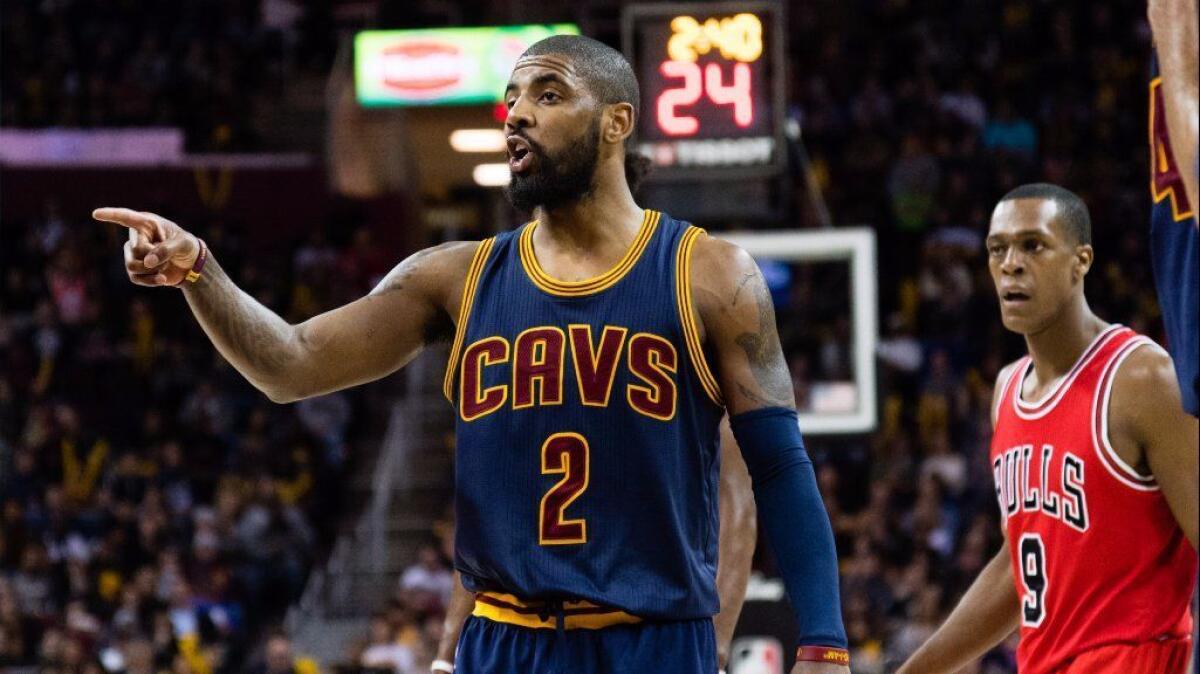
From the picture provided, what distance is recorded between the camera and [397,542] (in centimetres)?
1700

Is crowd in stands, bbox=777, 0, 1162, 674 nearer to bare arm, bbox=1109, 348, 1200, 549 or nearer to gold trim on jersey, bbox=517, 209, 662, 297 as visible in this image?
bare arm, bbox=1109, 348, 1200, 549

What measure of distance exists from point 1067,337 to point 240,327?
90.1 inches

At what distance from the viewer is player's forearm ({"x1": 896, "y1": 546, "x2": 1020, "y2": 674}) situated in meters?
4.96

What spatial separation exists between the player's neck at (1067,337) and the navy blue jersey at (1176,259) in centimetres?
166

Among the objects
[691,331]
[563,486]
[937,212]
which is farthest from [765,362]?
[937,212]

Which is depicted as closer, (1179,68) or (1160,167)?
(1179,68)

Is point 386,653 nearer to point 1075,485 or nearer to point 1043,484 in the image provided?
point 1043,484

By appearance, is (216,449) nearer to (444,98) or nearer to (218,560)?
(218,560)

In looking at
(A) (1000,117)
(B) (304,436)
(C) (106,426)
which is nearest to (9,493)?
(C) (106,426)

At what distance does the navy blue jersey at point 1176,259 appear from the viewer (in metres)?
3.06

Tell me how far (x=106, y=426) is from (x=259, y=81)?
5890 millimetres

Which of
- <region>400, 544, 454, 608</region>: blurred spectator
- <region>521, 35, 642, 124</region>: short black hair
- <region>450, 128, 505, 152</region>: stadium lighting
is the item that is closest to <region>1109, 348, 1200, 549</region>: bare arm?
<region>521, 35, 642, 124</region>: short black hair

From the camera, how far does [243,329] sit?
3926mm

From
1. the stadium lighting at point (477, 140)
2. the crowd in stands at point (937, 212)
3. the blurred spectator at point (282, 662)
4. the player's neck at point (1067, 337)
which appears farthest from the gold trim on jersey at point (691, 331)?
the stadium lighting at point (477, 140)
